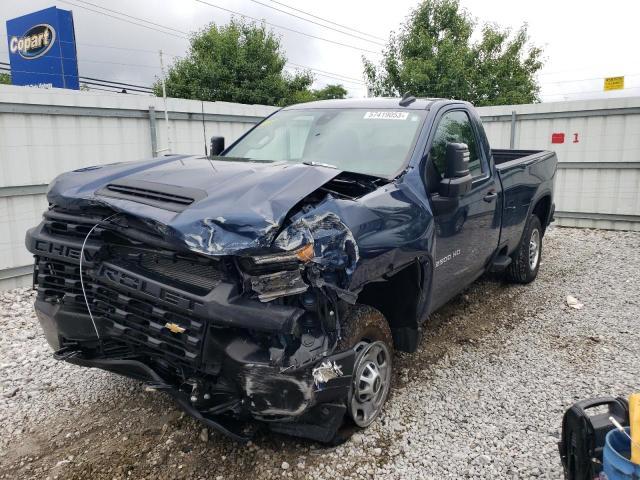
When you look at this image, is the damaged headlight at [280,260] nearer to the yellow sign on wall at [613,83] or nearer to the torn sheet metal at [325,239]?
the torn sheet metal at [325,239]

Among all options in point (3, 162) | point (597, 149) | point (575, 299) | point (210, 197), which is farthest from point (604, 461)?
point (597, 149)

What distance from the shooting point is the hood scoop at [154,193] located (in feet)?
8.14

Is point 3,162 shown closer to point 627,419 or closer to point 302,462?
point 302,462

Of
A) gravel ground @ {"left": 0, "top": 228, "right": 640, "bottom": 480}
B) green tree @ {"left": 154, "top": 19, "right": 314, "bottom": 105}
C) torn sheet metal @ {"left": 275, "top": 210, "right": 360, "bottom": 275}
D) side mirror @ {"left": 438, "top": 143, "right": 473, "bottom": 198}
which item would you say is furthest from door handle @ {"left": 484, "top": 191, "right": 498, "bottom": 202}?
green tree @ {"left": 154, "top": 19, "right": 314, "bottom": 105}

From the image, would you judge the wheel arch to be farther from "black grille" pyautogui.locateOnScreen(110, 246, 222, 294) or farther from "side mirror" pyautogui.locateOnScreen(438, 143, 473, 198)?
"black grille" pyautogui.locateOnScreen(110, 246, 222, 294)

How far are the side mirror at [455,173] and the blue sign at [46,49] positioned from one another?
13.0 meters

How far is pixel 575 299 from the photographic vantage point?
5.71m

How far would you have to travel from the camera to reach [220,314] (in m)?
2.24

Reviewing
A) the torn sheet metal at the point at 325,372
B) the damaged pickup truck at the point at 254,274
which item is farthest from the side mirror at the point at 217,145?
the torn sheet metal at the point at 325,372

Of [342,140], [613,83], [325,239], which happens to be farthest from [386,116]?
[613,83]

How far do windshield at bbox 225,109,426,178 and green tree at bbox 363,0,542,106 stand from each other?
1872 cm

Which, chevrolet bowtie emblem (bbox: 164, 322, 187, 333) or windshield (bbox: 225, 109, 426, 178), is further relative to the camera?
windshield (bbox: 225, 109, 426, 178)

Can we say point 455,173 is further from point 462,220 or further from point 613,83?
point 613,83

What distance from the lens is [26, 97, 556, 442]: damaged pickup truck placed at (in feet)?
7.55
